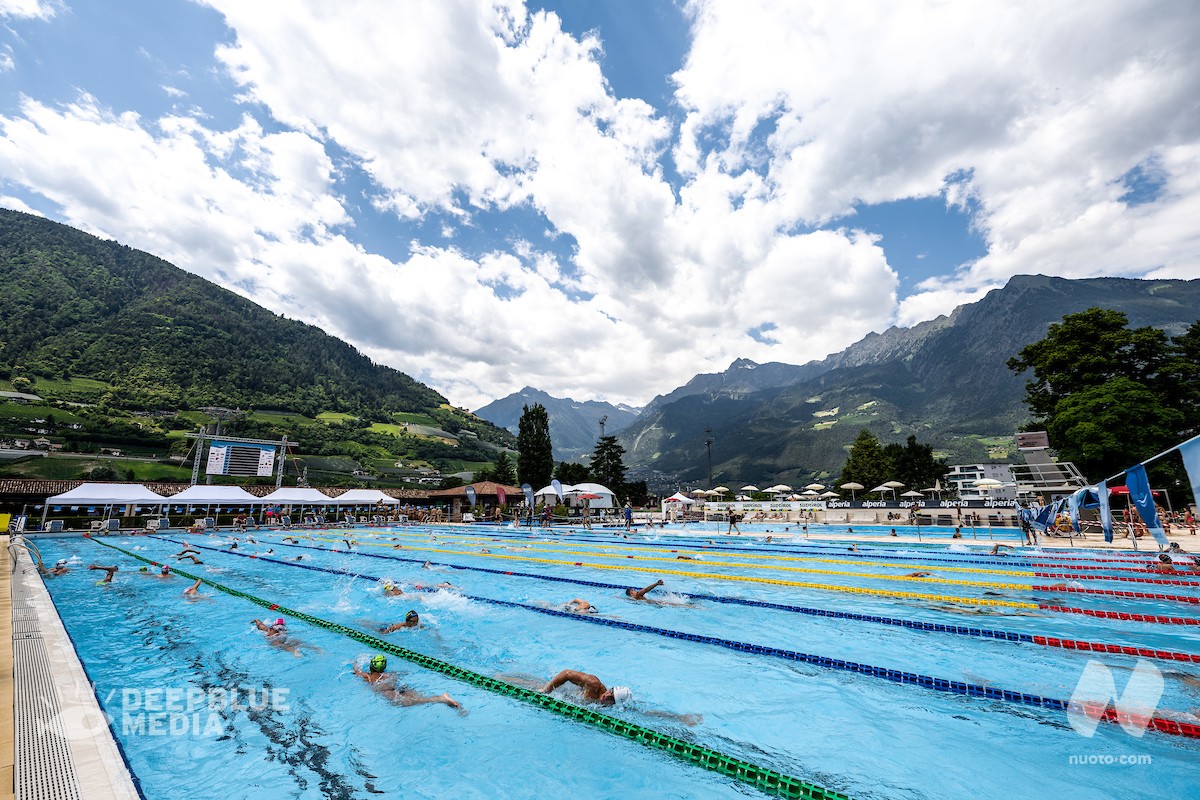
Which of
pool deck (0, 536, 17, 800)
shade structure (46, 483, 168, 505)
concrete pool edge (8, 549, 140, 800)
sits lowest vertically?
concrete pool edge (8, 549, 140, 800)

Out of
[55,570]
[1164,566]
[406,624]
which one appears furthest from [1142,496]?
[55,570]

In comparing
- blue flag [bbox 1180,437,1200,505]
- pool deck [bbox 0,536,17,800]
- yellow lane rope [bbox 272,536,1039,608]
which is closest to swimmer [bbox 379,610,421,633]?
pool deck [bbox 0,536,17,800]

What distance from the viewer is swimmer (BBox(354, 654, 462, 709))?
16.8 feet

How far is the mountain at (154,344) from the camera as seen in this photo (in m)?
73.5

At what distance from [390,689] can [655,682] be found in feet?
9.74

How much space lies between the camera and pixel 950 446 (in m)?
130

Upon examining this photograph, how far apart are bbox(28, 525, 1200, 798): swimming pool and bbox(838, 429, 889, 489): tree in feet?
150

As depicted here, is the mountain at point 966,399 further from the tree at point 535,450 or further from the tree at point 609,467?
the tree at point 535,450

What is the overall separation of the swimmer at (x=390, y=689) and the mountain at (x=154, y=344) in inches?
3281

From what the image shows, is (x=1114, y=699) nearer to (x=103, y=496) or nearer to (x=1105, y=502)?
(x=1105, y=502)

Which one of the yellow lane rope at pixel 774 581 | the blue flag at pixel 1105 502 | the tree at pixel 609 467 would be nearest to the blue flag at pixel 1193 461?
the yellow lane rope at pixel 774 581

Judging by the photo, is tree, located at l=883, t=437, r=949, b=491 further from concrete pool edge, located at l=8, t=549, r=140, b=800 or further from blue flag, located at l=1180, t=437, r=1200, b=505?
concrete pool edge, located at l=8, t=549, r=140, b=800

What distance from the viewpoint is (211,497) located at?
85.8 ft

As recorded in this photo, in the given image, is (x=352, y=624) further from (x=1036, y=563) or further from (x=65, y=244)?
(x=65, y=244)
